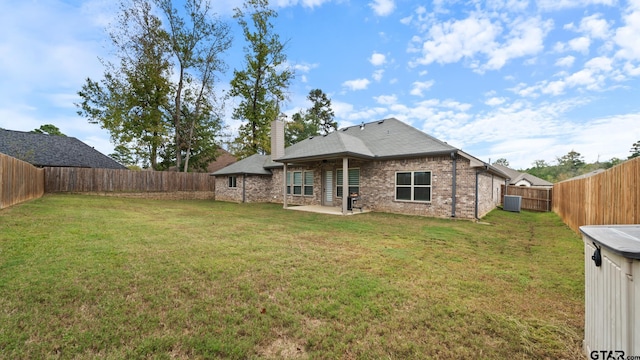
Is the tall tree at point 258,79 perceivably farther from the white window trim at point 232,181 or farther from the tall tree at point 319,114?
the tall tree at point 319,114

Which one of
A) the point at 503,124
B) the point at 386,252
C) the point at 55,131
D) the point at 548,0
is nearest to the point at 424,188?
the point at 386,252

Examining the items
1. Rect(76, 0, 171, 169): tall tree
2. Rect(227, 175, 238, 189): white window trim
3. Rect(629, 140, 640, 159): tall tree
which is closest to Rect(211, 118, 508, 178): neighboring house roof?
Rect(227, 175, 238, 189): white window trim

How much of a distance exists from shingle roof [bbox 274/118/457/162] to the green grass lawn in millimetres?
5903

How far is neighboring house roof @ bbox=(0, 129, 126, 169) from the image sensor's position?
723 inches

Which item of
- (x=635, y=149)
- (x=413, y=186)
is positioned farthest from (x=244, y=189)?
(x=635, y=149)

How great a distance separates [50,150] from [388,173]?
87.1 feet

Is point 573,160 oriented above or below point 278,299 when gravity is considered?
above

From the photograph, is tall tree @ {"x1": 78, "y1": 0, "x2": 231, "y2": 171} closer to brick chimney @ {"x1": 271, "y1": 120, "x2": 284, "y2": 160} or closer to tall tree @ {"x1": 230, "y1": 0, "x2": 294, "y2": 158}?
tall tree @ {"x1": 230, "y1": 0, "x2": 294, "y2": 158}

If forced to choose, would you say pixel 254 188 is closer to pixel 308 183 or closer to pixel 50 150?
pixel 308 183

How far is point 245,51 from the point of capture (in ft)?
71.6

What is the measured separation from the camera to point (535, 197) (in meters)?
15.2

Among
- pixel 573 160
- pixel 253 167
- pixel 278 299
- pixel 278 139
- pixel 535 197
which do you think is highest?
pixel 573 160

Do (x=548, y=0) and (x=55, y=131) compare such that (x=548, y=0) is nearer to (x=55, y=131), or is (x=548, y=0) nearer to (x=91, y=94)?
(x=91, y=94)

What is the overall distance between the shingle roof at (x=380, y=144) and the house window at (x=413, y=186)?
0.96 metres
